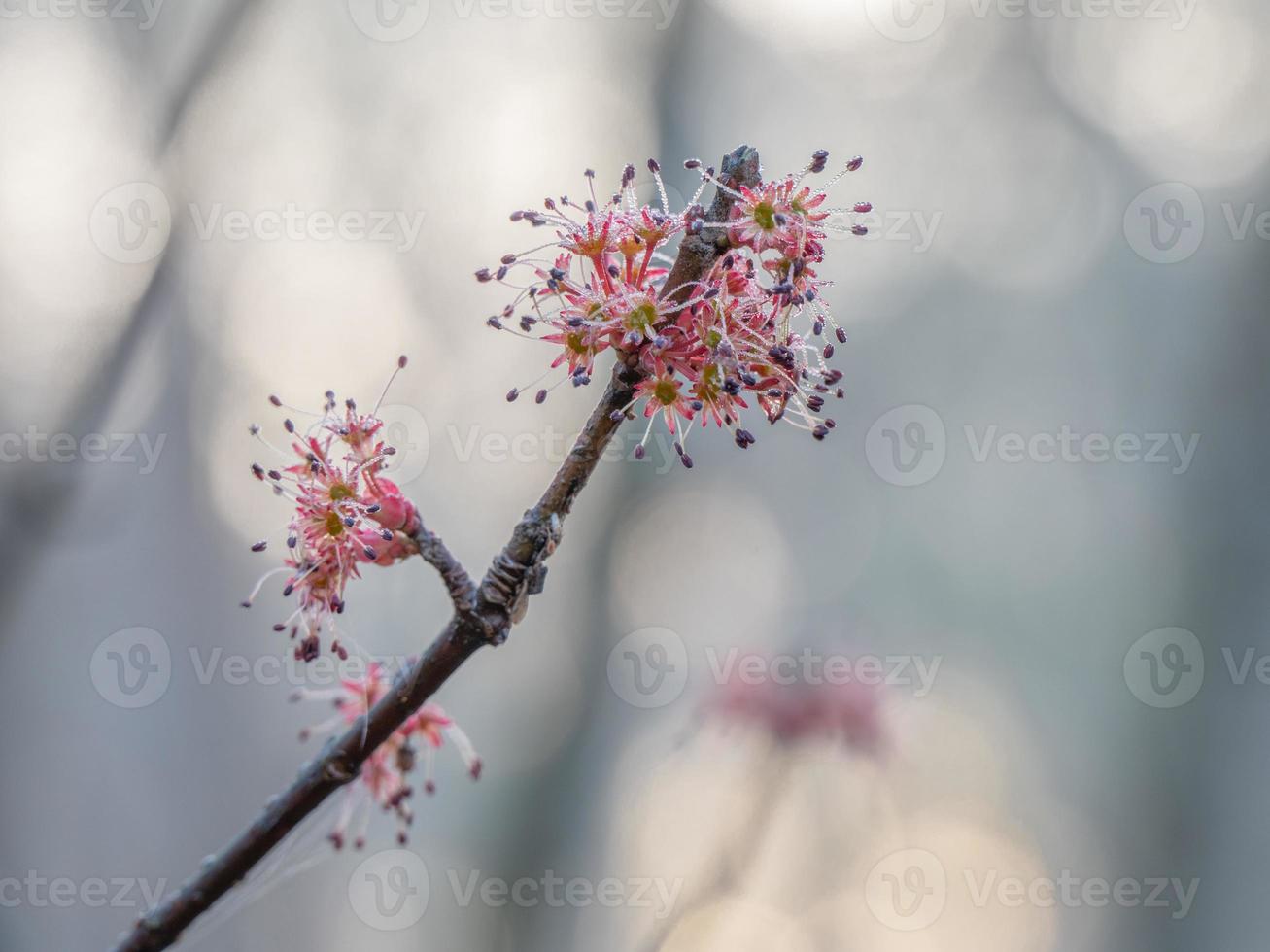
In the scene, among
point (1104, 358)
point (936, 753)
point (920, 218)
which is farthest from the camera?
point (1104, 358)

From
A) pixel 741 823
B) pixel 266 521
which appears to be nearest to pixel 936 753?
pixel 741 823

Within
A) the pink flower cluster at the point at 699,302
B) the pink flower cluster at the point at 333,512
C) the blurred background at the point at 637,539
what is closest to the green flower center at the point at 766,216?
the pink flower cluster at the point at 699,302

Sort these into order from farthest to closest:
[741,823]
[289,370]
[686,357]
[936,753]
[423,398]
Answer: [936,753]
[423,398]
[289,370]
[741,823]
[686,357]

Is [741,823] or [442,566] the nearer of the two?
[442,566]

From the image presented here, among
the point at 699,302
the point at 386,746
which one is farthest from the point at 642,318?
the point at 386,746

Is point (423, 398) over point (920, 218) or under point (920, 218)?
under

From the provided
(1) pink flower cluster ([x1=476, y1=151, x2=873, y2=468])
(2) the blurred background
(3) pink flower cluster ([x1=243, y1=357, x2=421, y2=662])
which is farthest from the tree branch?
(2) the blurred background

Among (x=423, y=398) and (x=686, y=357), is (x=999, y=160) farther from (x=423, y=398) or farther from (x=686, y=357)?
(x=686, y=357)
